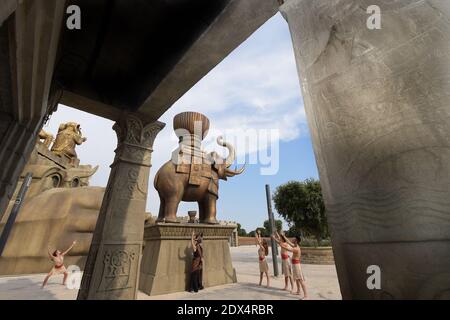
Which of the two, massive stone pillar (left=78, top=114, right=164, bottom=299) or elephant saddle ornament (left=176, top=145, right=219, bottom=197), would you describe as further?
elephant saddle ornament (left=176, top=145, right=219, bottom=197)

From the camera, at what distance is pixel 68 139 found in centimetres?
1844

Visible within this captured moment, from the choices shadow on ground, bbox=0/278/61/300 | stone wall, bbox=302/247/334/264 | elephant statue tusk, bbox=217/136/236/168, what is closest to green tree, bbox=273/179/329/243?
stone wall, bbox=302/247/334/264

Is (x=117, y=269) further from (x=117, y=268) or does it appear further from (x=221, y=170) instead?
(x=221, y=170)

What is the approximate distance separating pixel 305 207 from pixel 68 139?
→ 20742mm

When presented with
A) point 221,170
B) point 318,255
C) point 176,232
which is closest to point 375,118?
point 176,232

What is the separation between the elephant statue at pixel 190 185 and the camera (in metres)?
6.95

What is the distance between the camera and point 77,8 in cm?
241

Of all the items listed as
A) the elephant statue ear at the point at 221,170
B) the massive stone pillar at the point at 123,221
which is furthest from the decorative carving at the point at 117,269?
the elephant statue ear at the point at 221,170

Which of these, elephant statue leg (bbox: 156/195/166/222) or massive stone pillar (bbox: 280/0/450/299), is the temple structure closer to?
massive stone pillar (bbox: 280/0/450/299)

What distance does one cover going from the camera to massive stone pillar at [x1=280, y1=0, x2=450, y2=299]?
65cm

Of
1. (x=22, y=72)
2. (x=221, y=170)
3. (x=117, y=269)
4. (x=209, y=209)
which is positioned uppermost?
(x=221, y=170)

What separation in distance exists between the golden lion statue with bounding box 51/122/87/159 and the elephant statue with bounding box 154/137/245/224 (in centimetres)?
1517
